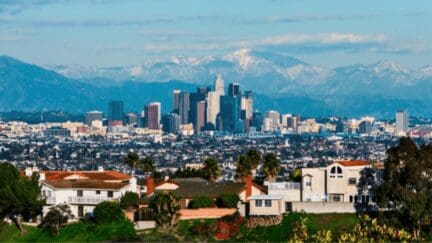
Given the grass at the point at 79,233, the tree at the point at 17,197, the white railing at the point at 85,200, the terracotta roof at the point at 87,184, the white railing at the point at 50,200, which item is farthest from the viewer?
the terracotta roof at the point at 87,184

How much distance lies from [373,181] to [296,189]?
4.01m

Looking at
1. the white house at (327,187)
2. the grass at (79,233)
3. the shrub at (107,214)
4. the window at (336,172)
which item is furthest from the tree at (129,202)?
the window at (336,172)

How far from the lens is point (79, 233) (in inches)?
2464

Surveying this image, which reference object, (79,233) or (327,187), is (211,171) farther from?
(79,233)

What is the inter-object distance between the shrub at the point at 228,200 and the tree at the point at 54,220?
307 inches

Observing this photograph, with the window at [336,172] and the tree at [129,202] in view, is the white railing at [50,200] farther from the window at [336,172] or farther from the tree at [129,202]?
the window at [336,172]

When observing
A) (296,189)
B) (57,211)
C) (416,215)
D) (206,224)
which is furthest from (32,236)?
(416,215)

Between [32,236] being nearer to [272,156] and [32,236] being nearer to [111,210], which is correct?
[111,210]

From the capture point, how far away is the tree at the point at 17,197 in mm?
63938

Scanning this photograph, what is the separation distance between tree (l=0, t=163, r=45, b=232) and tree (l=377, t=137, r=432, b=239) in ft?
56.3

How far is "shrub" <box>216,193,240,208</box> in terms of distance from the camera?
6494cm

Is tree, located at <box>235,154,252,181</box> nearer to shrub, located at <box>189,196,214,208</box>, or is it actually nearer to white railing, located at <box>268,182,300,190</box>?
white railing, located at <box>268,182,300,190</box>

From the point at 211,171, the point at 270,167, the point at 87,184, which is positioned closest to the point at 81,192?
the point at 87,184

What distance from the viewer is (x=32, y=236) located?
63.3 meters
